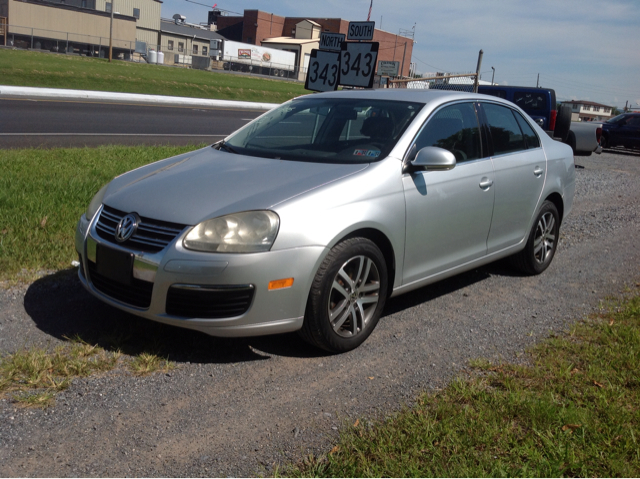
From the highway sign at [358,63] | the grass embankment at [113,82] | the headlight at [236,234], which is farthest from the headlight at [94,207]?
the grass embankment at [113,82]

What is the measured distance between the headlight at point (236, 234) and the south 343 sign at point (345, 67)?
6.64m

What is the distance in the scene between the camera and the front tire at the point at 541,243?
5.89 meters

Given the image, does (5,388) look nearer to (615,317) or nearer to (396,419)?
(396,419)

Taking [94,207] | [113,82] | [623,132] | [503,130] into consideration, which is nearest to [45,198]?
[94,207]

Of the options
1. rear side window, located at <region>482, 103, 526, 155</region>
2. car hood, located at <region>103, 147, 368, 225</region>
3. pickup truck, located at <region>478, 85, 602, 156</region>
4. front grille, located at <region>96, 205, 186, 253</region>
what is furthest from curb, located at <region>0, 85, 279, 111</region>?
front grille, located at <region>96, 205, 186, 253</region>

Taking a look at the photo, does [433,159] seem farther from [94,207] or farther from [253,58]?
[253,58]

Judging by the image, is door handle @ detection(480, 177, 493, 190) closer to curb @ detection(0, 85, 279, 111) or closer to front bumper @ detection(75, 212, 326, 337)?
front bumper @ detection(75, 212, 326, 337)

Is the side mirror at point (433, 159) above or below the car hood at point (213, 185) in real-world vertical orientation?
above

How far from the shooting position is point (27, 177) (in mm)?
7586

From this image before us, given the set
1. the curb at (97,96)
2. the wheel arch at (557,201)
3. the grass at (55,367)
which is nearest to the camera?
the grass at (55,367)

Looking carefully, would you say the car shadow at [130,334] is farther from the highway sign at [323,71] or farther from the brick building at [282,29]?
the brick building at [282,29]

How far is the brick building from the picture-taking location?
323 ft

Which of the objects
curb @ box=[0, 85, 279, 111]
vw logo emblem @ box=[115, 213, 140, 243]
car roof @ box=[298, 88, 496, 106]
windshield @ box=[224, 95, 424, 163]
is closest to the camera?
vw logo emblem @ box=[115, 213, 140, 243]

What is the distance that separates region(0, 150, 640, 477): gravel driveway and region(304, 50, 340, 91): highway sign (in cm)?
542
